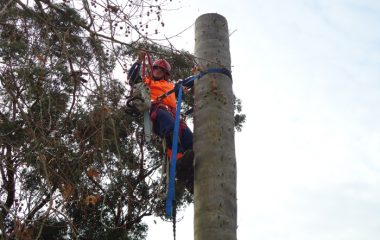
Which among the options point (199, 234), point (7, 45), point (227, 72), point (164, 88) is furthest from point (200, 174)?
point (7, 45)

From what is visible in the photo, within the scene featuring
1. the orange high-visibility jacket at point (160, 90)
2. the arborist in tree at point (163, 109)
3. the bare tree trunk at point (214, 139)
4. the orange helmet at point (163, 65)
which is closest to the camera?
the bare tree trunk at point (214, 139)

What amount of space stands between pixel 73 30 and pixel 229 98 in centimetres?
206

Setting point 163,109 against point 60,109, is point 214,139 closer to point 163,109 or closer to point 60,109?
point 163,109

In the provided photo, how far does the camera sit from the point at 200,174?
11.3 ft

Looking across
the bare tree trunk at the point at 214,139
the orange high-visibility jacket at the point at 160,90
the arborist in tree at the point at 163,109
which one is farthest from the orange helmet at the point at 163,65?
the bare tree trunk at the point at 214,139

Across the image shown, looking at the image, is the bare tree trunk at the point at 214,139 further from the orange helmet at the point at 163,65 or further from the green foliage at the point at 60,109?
the orange helmet at the point at 163,65

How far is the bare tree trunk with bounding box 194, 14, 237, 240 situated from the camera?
10.6ft

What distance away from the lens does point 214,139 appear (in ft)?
11.6

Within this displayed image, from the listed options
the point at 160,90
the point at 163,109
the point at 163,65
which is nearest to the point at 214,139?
the point at 163,109

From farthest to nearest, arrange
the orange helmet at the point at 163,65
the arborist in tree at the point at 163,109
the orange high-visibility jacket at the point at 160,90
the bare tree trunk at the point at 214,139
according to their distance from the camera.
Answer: the orange helmet at the point at 163,65 < the orange high-visibility jacket at the point at 160,90 < the arborist in tree at the point at 163,109 < the bare tree trunk at the point at 214,139

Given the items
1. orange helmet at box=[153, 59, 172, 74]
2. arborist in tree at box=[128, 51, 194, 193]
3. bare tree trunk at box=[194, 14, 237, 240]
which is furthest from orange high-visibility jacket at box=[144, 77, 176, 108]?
bare tree trunk at box=[194, 14, 237, 240]

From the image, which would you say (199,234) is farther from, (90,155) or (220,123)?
(90,155)

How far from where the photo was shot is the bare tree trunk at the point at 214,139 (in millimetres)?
3236

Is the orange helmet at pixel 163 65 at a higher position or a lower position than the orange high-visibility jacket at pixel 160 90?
higher
